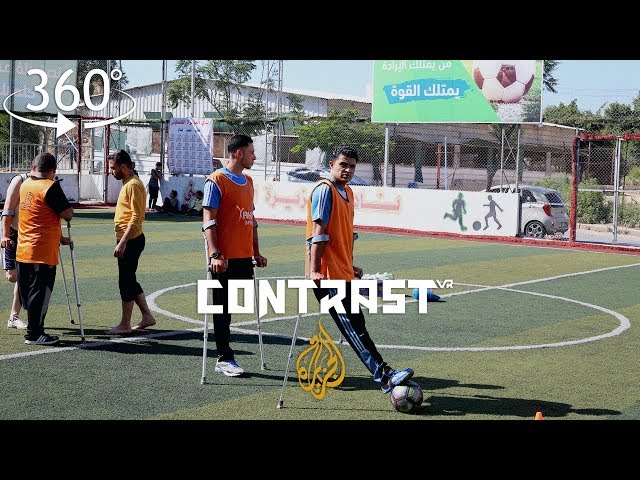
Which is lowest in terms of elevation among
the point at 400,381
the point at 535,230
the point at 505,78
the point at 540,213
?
the point at 400,381

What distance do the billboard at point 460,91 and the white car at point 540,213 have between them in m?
2.71

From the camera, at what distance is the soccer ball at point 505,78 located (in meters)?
27.8

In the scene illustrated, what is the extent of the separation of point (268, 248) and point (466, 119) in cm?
1043

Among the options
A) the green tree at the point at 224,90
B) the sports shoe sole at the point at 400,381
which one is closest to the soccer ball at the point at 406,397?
the sports shoe sole at the point at 400,381

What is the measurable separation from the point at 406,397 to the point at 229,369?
6.14 feet

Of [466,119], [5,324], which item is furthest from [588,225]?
[5,324]

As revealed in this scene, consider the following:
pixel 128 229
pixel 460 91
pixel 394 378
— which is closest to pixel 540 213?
pixel 460 91

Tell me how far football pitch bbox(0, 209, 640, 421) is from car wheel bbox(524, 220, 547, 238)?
8.87 m

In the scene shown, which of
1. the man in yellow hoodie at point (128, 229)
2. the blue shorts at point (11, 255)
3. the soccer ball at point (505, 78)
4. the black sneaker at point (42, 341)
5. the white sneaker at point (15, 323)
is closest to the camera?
the black sneaker at point (42, 341)

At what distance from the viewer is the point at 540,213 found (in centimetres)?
2580

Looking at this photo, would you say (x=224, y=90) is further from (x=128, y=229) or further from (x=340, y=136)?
(x=128, y=229)

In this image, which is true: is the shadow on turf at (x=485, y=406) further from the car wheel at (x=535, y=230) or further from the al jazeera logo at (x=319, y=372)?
the car wheel at (x=535, y=230)

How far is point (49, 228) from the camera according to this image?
9.78m
